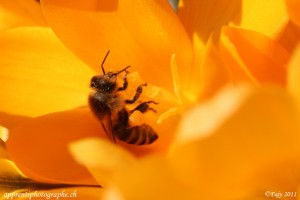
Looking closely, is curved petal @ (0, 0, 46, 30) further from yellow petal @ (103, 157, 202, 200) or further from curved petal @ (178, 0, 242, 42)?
yellow petal @ (103, 157, 202, 200)

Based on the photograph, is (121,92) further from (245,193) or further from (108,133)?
(245,193)

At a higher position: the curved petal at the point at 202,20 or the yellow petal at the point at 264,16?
the curved petal at the point at 202,20

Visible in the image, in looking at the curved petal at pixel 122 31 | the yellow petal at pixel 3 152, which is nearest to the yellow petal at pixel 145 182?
the curved petal at pixel 122 31

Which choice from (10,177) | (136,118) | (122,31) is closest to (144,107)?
(136,118)

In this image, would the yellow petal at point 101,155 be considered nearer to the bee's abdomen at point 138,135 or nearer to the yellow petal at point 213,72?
the yellow petal at point 213,72

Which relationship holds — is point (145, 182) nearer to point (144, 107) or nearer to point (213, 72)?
point (213, 72)

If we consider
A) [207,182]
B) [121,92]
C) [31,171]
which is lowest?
[207,182]

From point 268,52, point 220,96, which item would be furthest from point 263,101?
point 268,52

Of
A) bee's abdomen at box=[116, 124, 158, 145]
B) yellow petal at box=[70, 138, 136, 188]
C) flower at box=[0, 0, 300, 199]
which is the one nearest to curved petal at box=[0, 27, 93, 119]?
flower at box=[0, 0, 300, 199]
